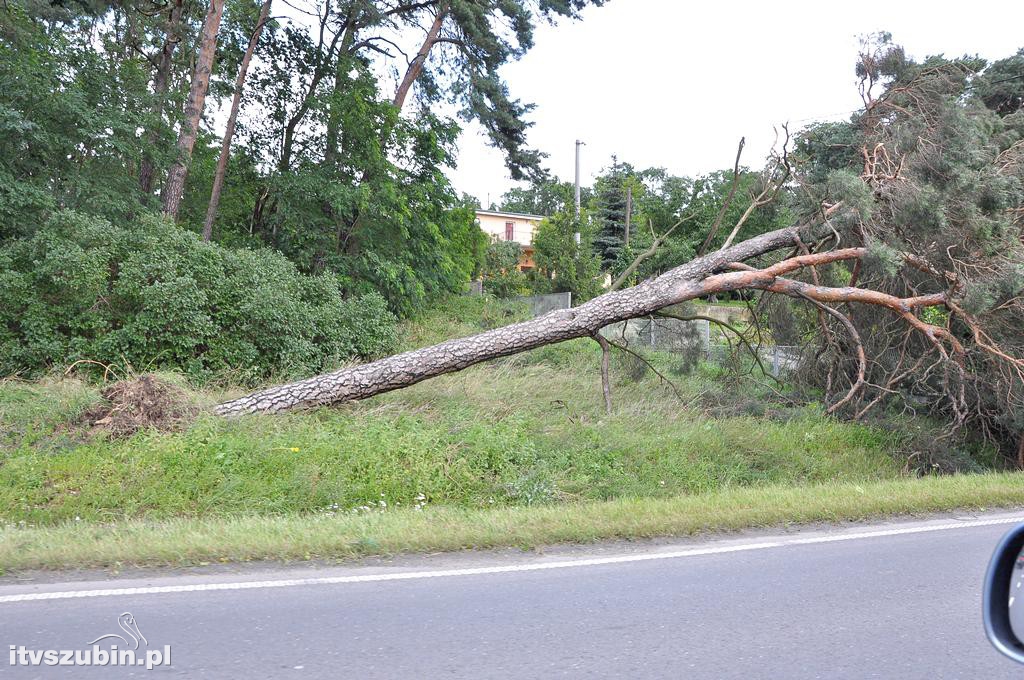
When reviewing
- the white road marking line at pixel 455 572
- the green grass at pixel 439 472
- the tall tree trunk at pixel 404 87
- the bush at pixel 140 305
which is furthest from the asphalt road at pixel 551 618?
the tall tree trunk at pixel 404 87

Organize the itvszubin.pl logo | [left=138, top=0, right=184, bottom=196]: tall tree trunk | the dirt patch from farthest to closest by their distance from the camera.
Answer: [left=138, top=0, right=184, bottom=196]: tall tree trunk, the dirt patch, the itvszubin.pl logo

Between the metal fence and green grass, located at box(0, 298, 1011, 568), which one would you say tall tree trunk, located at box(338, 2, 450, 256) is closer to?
the metal fence

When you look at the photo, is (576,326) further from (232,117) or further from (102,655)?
(232,117)

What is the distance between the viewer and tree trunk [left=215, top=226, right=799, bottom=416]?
452 inches

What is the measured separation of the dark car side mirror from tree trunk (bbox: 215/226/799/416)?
32.3 feet

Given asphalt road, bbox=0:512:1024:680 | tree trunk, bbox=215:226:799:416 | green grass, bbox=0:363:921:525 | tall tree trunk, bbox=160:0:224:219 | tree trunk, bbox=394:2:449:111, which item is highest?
tree trunk, bbox=394:2:449:111

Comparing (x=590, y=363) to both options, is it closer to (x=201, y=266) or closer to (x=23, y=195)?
(x=201, y=266)

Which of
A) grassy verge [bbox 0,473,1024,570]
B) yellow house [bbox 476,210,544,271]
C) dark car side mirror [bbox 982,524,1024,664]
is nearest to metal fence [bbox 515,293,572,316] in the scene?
grassy verge [bbox 0,473,1024,570]

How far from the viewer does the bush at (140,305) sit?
1288cm

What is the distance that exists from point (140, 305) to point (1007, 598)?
13.7 m

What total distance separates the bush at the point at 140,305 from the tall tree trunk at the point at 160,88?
3.30 meters

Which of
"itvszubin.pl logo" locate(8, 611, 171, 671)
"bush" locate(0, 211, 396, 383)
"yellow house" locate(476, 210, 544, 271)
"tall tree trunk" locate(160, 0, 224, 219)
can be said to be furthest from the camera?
"yellow house" locate(476, 210, 544, 271)

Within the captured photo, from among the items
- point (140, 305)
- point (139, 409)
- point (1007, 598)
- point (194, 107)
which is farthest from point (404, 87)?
point (1007, 598)

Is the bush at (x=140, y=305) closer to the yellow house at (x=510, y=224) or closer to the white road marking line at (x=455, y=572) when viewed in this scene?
the white road marking line at (x=455, y=572)
